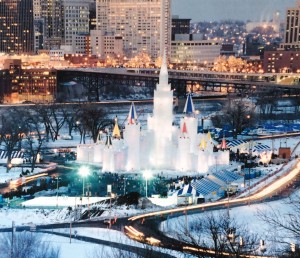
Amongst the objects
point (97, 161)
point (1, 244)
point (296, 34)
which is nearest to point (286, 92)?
point (97, 161)

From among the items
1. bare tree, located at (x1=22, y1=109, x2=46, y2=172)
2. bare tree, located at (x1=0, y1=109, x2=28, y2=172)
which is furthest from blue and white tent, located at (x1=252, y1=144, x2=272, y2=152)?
bare tree, located at (x1=0, y1=109, x2=28, y2=172)

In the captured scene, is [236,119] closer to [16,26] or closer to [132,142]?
[132,142]

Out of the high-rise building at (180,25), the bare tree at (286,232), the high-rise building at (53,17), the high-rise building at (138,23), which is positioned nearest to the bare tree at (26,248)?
the bare tree at (286,232)

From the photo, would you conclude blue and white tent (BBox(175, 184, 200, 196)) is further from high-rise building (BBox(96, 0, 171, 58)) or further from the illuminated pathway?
high-rise building (BBox(96, 0, 171, 58))

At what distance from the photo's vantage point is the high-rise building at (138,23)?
16850 centimetres

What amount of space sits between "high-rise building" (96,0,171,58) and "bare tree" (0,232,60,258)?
141m

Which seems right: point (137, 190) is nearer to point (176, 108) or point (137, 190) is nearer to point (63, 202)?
point (63, 202)

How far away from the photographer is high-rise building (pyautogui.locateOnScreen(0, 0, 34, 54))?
491ft

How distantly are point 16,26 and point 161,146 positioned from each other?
115735 millimetres

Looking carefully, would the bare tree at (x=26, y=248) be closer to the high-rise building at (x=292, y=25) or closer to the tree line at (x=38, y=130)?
the tree line at (x=38, y=130)

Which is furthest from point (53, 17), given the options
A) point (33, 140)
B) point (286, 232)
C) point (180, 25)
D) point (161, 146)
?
point (286, 232)

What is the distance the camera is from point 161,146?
137 feet

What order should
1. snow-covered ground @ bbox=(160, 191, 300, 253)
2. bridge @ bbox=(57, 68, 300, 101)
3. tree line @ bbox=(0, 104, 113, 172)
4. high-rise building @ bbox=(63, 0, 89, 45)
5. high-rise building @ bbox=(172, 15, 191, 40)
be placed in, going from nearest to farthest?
snow-covered ground @ bbox=(160, 191, 300, 253) < tree line @ bbox=(0, 104, 113, 172) < bridge @ bbox=(57, 68, 300, 101) < high-rise building @ bbox=(63, 0, 89, 45) < high-rise building @ bbox=(172, 15, 191, 40)

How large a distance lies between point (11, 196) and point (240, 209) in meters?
12.1
